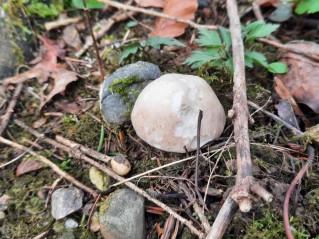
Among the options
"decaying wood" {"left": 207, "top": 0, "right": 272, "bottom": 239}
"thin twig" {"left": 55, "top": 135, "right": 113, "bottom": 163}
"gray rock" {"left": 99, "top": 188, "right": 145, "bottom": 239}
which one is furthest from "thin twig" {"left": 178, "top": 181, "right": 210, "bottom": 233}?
"thin twig" {"left": 55, "top": 135, "right": 113, "bottom": 163}

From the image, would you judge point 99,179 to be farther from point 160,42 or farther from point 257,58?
point 257,58

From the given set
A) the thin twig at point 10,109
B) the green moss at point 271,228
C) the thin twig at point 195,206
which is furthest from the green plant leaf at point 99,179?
the green moss at point 271,228

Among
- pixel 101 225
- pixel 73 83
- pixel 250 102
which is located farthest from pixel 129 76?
pixel 101 225

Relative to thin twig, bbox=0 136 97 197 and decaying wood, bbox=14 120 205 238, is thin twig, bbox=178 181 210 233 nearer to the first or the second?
decaying wood, bbox=14 120 205 238

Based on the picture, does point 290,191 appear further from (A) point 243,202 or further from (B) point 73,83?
(B) point 73,83

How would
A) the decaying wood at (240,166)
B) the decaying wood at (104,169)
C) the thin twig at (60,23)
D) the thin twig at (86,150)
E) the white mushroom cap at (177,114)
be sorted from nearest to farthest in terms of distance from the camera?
the decaying wood at (240,166) → the decaying wood at (104,169) → the white mushroom cap at (177,114) → the thin twig at (86,150) → the thin twig at (60,23)

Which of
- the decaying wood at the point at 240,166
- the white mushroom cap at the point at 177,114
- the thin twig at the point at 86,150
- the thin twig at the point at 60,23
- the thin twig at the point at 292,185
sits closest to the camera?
the decaying wood at the point at 240,166

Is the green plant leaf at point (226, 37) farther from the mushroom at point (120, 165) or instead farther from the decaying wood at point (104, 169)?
the decaying wood at point (104, 169)
